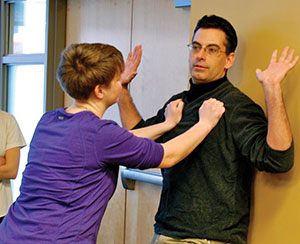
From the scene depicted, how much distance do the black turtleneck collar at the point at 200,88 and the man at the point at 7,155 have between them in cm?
105

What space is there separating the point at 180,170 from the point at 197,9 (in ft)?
1.96

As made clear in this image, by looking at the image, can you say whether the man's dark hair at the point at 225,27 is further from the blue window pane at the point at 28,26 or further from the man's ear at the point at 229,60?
the blue window pane at the point at 28,26

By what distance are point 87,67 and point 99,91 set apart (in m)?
0.09

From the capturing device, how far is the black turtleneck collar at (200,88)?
158 centimetres

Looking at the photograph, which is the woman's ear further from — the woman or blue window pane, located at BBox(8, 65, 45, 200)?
blue window pane, located at BBox(8, 65, 45, 200)

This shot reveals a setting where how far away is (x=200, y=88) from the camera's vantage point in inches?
63.7

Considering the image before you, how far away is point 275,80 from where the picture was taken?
4.41 feet

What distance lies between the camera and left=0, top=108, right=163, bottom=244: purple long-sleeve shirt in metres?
1.36

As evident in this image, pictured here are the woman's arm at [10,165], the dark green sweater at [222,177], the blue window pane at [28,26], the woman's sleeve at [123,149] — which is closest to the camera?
the woman's sleeve at [123,149]

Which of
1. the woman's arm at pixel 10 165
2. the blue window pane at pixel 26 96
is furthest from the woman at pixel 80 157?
the blue window pane at pixel 26 96

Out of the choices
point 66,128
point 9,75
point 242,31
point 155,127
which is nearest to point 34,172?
point 66,128

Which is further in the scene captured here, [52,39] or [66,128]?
[52,39]

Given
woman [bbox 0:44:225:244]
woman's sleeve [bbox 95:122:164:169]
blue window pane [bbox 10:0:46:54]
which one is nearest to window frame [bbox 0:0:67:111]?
blue window pane [bbox 10:0:46:54]

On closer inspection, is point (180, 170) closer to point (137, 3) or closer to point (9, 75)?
point (137, 3)
